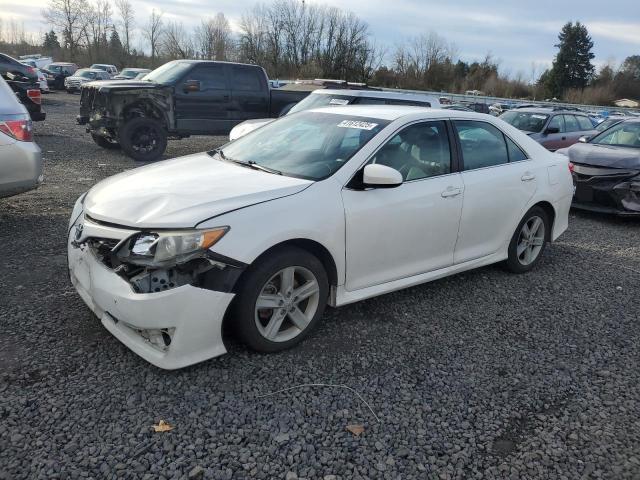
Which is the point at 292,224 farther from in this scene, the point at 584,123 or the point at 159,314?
the point at 584,123

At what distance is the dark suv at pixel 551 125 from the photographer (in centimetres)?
1186

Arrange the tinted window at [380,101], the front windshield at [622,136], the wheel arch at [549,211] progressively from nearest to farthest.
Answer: the wheel arch at [549,211], the front windshield at [622,136], the tinted window at [380,101]

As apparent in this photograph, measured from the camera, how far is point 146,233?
294cm

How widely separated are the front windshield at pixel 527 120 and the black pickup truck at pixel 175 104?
509cm

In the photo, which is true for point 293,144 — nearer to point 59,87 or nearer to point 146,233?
point 146,233

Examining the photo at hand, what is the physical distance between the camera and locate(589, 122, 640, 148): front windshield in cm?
843

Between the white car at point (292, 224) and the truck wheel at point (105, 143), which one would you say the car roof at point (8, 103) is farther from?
the truck wheel at point (105, 143)

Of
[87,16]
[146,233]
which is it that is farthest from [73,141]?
[87,16]

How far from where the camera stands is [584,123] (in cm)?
1296

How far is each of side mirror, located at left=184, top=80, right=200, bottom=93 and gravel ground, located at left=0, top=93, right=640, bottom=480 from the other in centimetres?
690

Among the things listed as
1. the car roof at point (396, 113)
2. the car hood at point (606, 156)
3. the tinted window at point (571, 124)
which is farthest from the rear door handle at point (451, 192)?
the tinted window at point (571, 124)

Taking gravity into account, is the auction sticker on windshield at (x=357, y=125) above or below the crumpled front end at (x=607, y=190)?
above

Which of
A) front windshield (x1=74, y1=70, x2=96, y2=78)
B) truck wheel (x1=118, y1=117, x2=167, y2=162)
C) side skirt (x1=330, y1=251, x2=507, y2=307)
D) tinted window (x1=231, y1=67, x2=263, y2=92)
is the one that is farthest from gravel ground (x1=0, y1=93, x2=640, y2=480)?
front windshield (x1=74, y1=70, x2=96, y2=78)

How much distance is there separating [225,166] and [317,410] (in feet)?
6.46
